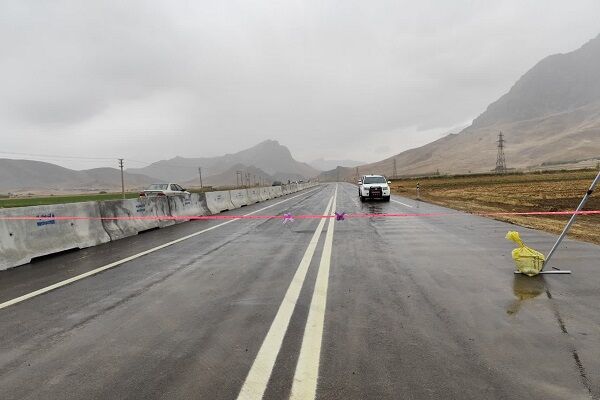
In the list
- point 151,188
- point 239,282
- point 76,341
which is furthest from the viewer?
point 151,188

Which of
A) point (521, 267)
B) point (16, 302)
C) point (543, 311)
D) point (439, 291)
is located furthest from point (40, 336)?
point (521, 267)

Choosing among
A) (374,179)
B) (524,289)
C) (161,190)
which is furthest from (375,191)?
(524,289)

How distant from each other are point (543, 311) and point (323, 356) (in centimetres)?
280

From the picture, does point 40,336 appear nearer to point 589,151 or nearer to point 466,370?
point 466,370

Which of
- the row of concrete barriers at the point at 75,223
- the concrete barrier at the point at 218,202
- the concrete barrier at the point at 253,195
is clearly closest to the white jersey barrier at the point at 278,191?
the concrete barrier at the point at 253,195

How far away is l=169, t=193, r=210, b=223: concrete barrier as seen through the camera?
55.3ft

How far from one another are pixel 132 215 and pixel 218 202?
8971 millimetres

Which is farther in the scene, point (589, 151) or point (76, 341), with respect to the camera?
point (589, 151)

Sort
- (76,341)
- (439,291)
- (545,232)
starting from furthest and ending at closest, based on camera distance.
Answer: (545,232), (439,291), (76,341)

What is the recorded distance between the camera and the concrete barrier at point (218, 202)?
21.2m

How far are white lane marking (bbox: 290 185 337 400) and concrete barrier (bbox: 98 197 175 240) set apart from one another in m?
8.42

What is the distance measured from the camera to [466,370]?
3275 mm

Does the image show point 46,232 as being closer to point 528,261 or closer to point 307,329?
point 307,329

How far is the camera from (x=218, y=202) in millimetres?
22516
